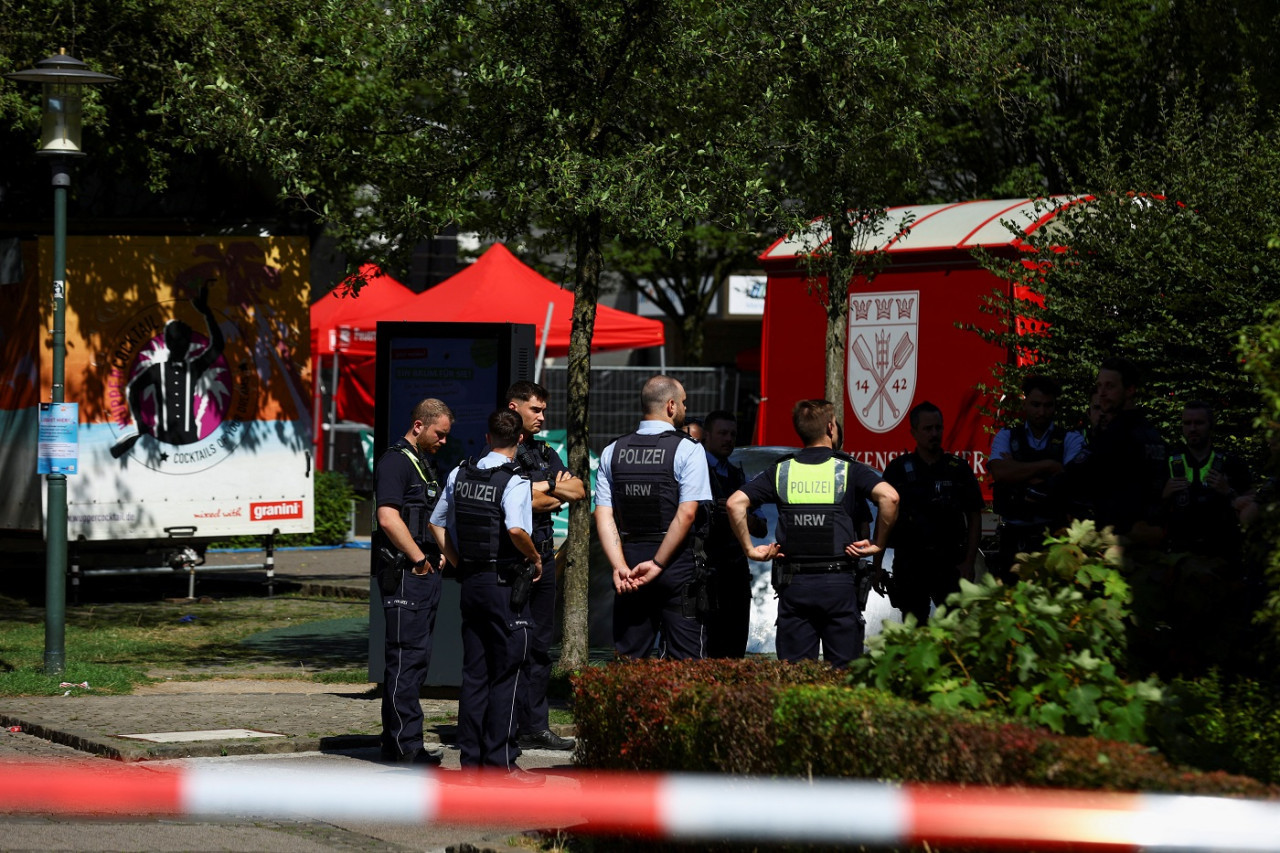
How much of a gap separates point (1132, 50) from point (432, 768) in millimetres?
17476

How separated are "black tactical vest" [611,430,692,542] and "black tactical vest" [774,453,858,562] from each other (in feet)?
1.98

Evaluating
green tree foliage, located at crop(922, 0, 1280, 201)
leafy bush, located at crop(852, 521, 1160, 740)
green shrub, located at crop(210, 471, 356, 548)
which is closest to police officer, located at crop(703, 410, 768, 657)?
leafy bush, located at crop(852, 521, 1160, 740)

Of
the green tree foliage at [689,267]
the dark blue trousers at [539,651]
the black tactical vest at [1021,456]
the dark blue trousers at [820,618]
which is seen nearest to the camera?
the dark blue trousers at [820,618]

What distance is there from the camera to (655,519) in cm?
885

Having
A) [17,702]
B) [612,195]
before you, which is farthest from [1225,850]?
[17,702]

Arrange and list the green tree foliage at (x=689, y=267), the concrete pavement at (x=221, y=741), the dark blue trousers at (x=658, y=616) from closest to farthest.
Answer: the concrete pavement at (x=221, y=741) → the dark blue trousers at (x=658, y=616) → the green tree foliage at (x=689, y=267)

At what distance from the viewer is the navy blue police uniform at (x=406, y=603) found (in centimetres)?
874

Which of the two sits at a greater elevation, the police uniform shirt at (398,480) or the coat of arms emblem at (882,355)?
the coat of arms emblem at (882,355)

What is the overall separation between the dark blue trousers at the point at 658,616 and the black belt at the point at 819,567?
0.62m

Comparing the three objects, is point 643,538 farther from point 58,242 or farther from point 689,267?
point 689,267

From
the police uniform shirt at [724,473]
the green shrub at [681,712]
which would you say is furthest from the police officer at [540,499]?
the green shrub at [681,712]

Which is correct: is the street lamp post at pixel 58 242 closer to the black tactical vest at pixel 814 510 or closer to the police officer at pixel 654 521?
the police officer at pixel 654 521

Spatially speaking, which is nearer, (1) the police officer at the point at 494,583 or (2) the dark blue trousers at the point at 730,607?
(1) the police officer at the point at 494,583

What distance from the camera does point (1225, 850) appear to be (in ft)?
14.7
